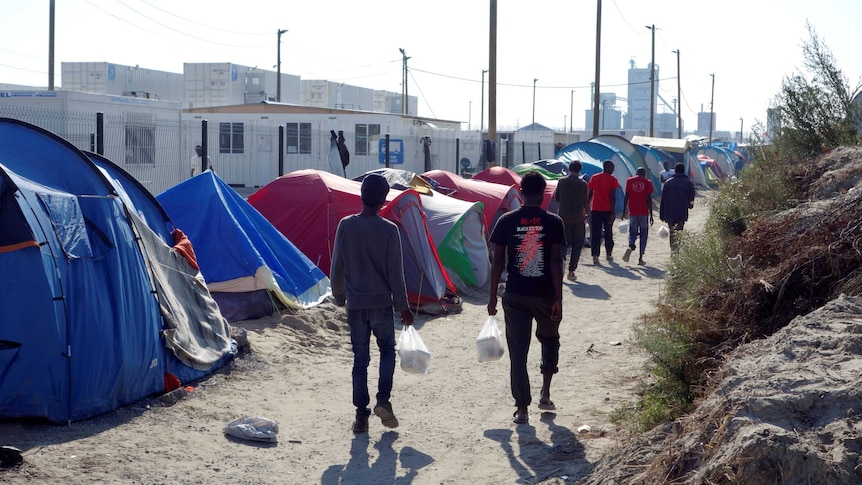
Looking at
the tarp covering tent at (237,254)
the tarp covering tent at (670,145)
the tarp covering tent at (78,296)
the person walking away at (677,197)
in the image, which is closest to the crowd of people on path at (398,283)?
the tarp covering tent at (78,296)

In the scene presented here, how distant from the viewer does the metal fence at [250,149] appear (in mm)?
19203

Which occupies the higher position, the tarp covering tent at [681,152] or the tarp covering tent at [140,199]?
the tarp covering tent at [681,152]

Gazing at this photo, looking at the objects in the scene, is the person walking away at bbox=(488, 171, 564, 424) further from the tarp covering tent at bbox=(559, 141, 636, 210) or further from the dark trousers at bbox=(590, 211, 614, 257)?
the tarp covering tent at bbox=(559, 141, 636, 210)

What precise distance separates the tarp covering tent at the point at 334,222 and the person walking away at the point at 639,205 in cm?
532

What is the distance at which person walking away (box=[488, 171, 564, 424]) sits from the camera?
650cm

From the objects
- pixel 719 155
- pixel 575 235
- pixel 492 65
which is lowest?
pixel 575 235

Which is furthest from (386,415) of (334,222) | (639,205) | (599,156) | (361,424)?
(599,156)

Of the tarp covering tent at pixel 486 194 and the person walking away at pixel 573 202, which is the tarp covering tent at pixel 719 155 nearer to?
the tarp covering tent at pixel 486 194

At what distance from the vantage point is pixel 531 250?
650 centimetres

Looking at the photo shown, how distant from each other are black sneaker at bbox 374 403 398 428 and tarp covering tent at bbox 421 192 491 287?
6286mm

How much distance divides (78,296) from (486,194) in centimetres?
A: 1048

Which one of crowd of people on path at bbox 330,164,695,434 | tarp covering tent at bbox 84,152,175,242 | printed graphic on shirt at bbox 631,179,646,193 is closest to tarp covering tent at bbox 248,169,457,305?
tarp covering tent at bbox 84,152,175,242

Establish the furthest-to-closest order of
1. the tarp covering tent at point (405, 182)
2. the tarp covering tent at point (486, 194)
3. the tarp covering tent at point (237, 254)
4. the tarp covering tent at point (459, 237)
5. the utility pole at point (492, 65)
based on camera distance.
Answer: the utility pole at point (492, 65)
the tarp covering tent at point (486, 194)
the tarp covering tent at point (405, 182)
the tarp covering tent at point (459, 237)
the tarp covering tent at point (237, 254)

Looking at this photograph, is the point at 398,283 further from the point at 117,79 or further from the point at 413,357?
the point at 117,79
